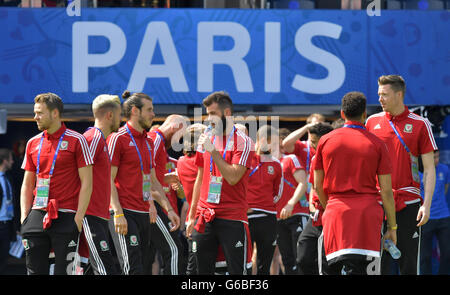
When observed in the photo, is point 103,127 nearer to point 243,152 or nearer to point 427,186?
point 243,152

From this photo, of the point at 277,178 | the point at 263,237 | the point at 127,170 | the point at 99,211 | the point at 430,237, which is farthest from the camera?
the point at 430,237

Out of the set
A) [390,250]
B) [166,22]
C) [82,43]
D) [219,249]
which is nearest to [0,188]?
[82,43]

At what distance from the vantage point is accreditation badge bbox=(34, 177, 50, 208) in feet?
19.6

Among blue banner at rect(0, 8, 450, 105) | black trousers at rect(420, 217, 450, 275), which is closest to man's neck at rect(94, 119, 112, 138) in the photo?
blue banner at rect(0, 8, 450, 105)

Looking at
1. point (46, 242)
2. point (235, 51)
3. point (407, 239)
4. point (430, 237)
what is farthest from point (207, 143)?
point (235, 51)

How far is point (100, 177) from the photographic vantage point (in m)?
6.57

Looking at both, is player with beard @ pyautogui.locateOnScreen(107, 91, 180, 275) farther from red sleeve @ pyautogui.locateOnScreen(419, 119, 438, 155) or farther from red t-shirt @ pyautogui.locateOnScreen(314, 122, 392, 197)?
red sleeve @ pyautogui.locateOnScreen(419, 119, 438, 155)

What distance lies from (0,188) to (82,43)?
8.45ft

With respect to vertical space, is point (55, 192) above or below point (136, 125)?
below

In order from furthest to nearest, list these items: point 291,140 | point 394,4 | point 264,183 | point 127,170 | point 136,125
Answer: point 394,4 < point 291,140 < point 264,183 < point 136,125 < point 127,170

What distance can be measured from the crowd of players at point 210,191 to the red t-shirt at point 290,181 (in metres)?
1.49

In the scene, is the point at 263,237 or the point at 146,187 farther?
the point at 263,237

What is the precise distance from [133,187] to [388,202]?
8.36 feet

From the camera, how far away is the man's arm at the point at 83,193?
602cm
